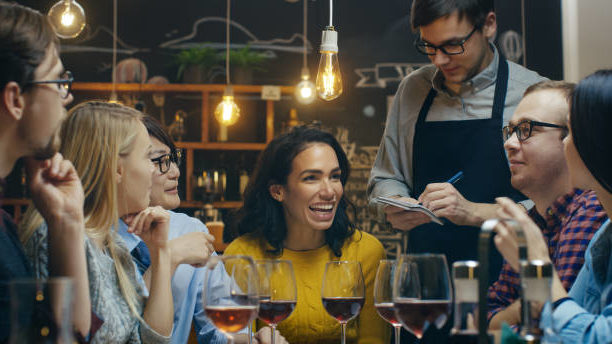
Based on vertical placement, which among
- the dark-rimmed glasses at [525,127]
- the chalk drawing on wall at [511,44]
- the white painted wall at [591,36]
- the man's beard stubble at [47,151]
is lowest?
the man's beard stubble at [47,151]

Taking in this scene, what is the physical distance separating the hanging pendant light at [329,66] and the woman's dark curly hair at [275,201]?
0.29 meters

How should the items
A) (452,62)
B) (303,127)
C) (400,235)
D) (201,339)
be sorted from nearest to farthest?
(201,339), (452,62), (303,127), (400,235)

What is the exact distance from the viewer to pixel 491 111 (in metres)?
2.37

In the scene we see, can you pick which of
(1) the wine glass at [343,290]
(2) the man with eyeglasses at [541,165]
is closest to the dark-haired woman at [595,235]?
Result: (2) the man with eyeglasses at [541,165]

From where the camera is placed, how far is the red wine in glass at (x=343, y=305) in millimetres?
Result: 1533

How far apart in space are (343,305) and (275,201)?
4.03ft

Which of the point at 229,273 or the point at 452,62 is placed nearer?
the point at 229,273

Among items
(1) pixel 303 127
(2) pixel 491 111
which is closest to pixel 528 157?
(2) pixel 491 111

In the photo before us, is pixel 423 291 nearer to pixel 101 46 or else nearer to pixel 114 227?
pixel 114 227

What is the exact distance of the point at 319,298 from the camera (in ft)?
7.88

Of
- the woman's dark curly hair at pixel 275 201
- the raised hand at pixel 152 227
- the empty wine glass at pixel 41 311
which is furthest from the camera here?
the woman's dark curly hair at pixel 275 201

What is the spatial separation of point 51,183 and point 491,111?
5.11 feet

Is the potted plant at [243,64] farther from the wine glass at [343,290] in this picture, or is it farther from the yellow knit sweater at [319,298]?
the wine glass at [343,290]

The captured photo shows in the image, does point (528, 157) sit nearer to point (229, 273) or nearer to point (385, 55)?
point (229, 273)
